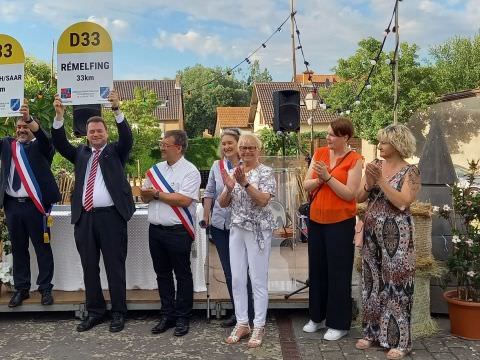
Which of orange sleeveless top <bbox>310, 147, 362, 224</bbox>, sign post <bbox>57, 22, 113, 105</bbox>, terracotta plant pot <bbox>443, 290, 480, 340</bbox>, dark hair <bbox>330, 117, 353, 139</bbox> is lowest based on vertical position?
terracotta plant pot <bbox>443, 290, 480, 340</bbox>

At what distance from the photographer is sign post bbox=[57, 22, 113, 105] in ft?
16.6

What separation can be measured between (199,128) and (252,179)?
204ft

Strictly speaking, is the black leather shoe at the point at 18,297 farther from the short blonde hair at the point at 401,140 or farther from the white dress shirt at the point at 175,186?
the short blonde hair at the point at 401,140

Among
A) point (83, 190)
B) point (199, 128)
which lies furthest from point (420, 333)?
point (199, 128)

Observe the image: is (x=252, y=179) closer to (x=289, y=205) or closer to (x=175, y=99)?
(x=289, y=205)

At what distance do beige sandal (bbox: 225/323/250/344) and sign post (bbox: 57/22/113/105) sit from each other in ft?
7.84

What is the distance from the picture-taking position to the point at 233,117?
170 ft

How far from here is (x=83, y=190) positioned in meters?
4.66

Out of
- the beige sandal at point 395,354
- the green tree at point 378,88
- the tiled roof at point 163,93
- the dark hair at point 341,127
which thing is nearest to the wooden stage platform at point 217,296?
the beige sandal at point 395,354

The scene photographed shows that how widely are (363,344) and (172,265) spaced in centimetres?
169

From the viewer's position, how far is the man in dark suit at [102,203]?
15.1 feet

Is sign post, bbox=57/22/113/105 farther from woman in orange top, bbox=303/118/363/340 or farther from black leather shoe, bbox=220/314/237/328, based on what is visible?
black leather shoe, bbox=220/314/237/328

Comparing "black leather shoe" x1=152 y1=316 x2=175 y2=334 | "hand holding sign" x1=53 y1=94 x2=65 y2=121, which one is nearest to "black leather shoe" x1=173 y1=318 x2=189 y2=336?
"black leather shoe" x1=152 y1=316 x2=175 y2=334

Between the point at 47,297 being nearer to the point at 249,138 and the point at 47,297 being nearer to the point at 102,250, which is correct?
the point at 102,250
